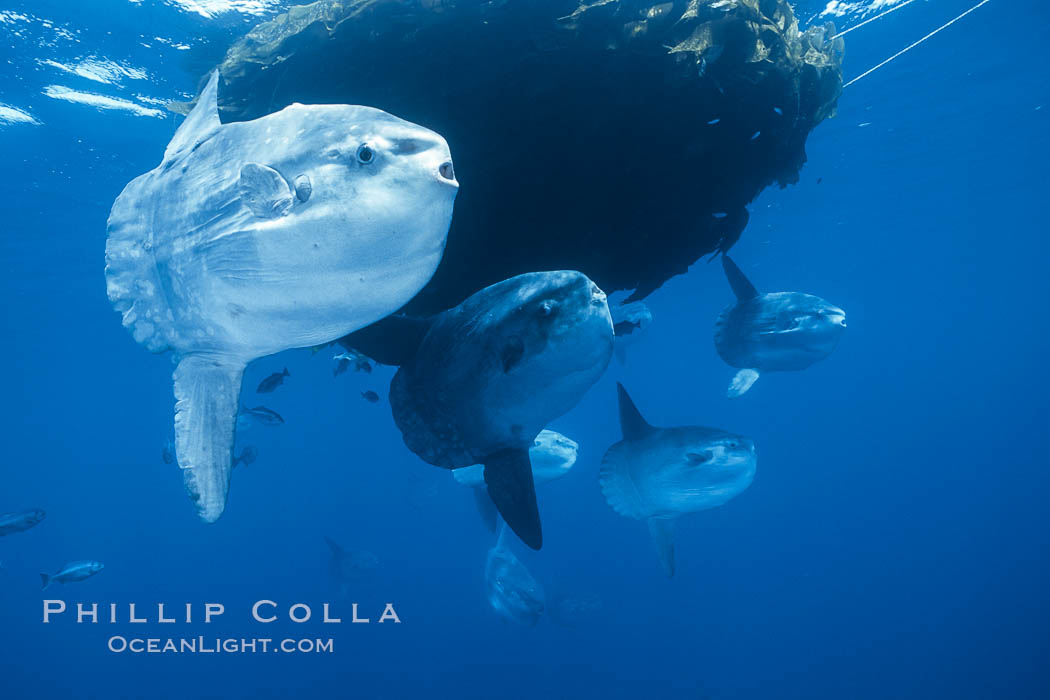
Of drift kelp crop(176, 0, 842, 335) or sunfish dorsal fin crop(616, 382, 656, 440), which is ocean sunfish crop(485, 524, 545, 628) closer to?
sunfish dorsal fin crop(616, 382, 656, 440)

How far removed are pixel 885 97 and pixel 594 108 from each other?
47.0ft

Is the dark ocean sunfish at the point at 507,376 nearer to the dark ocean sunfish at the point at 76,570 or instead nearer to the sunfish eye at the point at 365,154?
the sunfish eye at the point at 365,154

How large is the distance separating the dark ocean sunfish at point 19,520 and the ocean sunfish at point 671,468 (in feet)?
32.2

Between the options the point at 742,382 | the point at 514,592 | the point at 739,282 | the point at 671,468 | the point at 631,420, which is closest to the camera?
the point at 671,468

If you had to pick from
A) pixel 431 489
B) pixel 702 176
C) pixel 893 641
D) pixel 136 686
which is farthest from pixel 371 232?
pixel 136 686

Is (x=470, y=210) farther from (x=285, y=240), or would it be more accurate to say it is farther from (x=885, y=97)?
(x=885, y=97)

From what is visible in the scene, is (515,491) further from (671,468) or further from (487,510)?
(487,510)

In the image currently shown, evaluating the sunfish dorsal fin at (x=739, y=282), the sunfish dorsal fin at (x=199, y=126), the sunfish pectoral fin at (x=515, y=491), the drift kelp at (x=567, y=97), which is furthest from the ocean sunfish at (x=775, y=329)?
the sunfish dorsal fin at (x=199, y=126)

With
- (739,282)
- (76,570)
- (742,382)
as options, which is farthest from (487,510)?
(76,570)

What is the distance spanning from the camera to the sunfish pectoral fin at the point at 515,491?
2465mm

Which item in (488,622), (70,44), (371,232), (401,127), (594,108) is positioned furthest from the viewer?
(488,622)

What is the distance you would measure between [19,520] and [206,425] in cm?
1036

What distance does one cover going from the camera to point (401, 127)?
150 centimetres

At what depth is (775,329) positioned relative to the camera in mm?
5578
